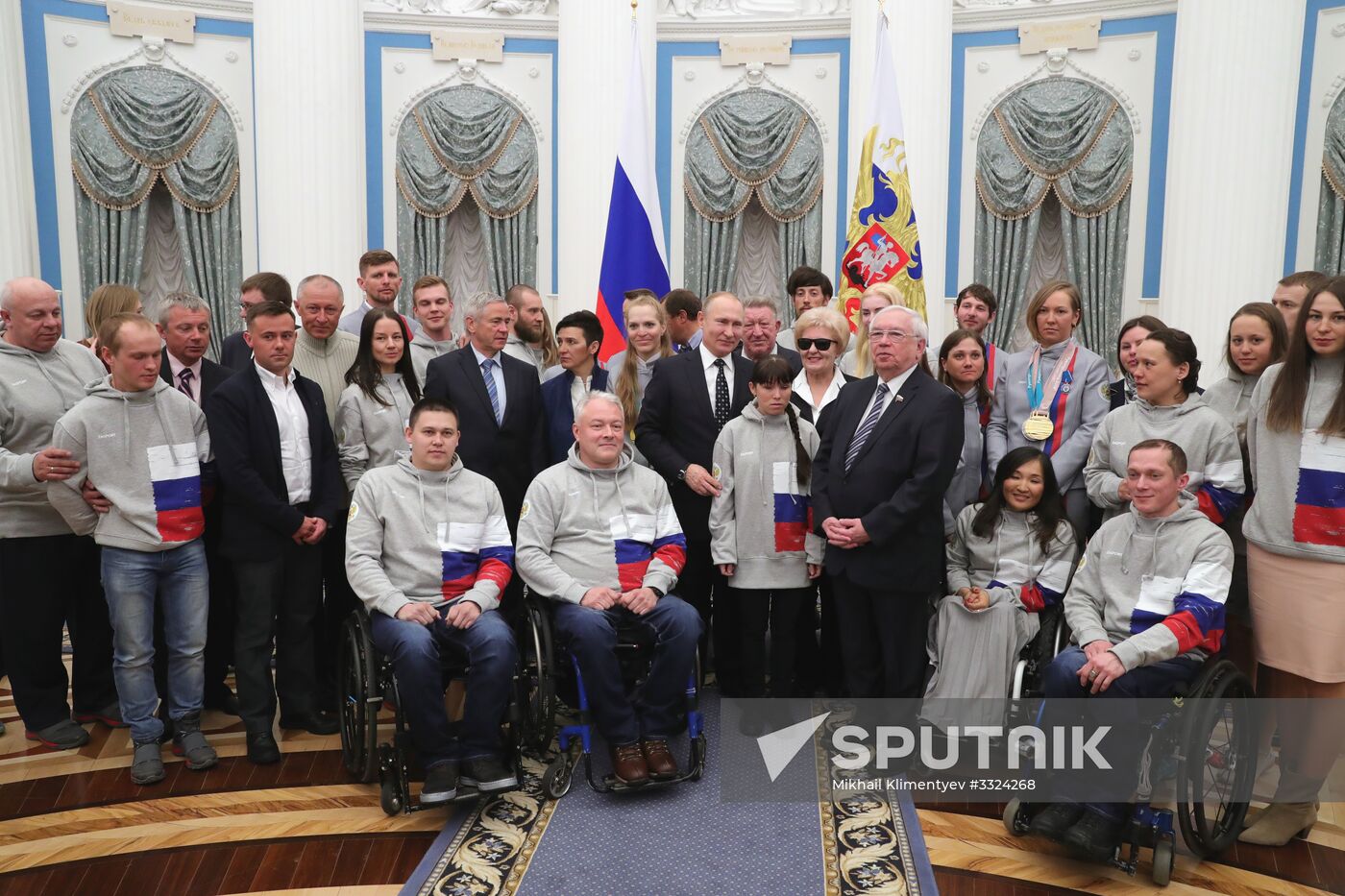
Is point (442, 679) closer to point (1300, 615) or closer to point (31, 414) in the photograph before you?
point (31, 414)

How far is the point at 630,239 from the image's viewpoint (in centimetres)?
523

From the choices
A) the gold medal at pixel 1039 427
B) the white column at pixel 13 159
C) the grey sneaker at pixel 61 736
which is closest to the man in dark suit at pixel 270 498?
the grey sneaker at pixel 61 736

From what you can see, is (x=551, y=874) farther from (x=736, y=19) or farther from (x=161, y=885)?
(x=736, y=19)

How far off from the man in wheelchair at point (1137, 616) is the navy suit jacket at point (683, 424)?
4.63 feet

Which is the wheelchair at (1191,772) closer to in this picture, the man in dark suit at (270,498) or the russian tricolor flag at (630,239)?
the man in dark suit at (270,498)

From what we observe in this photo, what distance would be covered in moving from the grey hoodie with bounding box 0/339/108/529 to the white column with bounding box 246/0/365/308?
4.57m

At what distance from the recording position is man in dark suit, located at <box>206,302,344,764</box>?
3.39 metres

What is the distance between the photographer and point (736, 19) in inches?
363

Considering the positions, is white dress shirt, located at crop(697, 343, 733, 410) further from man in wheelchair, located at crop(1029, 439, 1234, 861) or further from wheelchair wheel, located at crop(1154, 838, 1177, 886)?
wheelchair wheel, located at crop(1154, 838, 1177, 886)

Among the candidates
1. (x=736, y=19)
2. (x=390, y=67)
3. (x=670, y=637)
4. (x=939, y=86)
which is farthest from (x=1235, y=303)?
(x=390, y=67)

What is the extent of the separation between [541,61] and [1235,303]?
6140mm

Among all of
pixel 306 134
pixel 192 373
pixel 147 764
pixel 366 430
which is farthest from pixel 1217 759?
pixel 306 134

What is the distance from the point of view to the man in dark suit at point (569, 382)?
13.2 ft

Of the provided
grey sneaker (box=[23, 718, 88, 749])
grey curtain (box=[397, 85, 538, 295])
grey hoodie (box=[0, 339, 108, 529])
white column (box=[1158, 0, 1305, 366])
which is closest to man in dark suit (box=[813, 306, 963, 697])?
grey hoodie (box=[0, 339, 108, 529])
